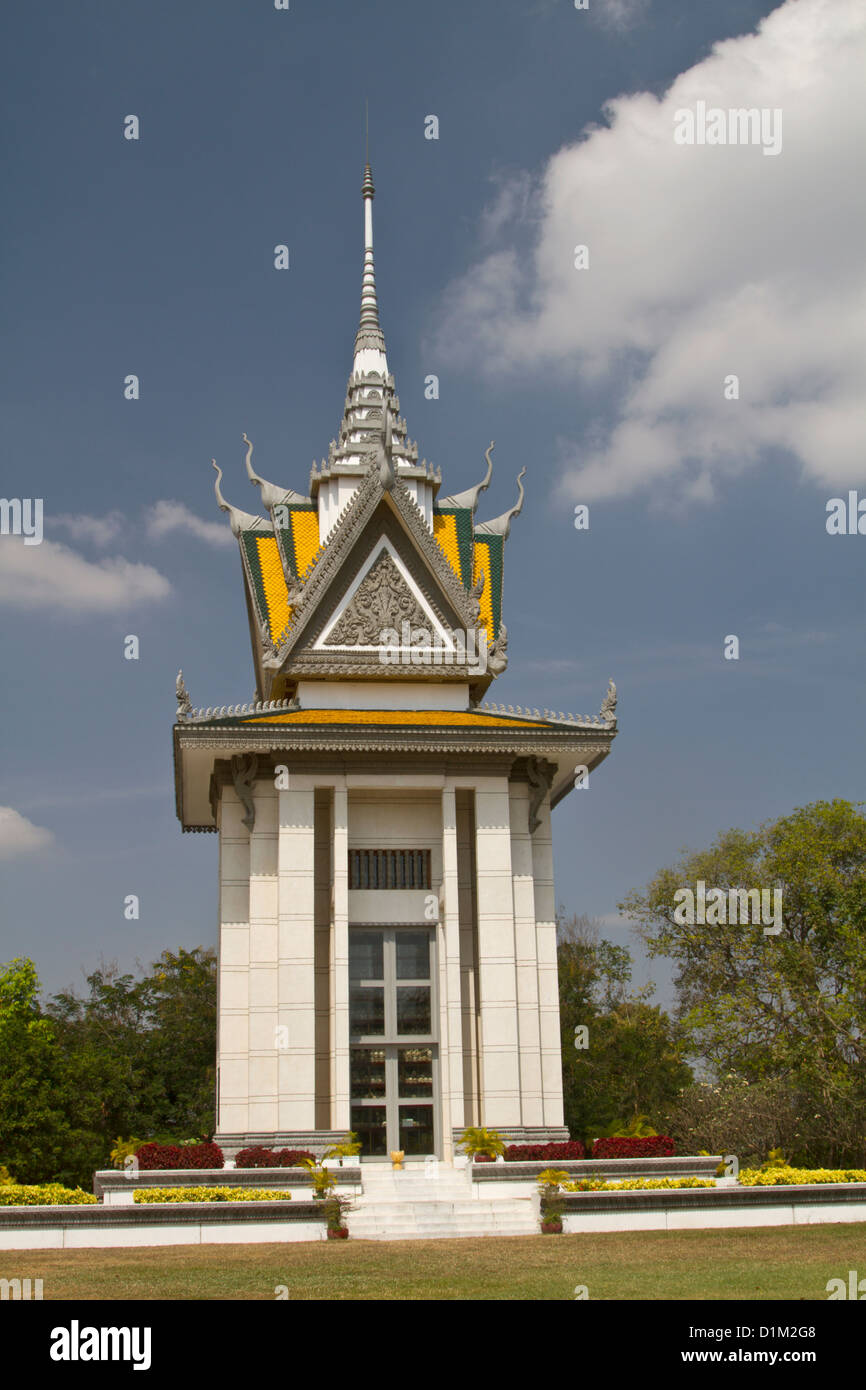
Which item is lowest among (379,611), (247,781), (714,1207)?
(714,1207)

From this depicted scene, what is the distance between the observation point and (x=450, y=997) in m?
26.9

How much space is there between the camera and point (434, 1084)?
90.1ft

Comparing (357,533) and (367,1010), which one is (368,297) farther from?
(367,1010)

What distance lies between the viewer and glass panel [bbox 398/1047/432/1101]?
27391 millimetres

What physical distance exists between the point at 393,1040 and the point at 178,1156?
18.1ft

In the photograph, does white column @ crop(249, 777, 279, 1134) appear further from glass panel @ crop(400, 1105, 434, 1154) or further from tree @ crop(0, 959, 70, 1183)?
tree @ crop(0, 959, 70, 1183)

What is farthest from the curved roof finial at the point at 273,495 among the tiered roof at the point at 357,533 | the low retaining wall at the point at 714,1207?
the low retaining wall at the point at 714,1207

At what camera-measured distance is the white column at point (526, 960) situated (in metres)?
27.1

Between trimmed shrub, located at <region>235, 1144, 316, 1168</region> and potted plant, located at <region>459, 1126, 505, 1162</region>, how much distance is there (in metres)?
2.94

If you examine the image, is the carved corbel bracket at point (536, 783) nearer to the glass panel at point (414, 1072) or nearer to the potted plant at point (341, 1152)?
the glass panel at point (414, 1072)

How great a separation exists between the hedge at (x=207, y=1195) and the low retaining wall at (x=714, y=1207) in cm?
449

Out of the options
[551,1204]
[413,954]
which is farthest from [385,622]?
[551,1204]

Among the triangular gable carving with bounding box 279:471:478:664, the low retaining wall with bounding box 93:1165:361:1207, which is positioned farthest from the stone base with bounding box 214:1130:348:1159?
the triangular gable carving with bounding box 279:471:478:664
